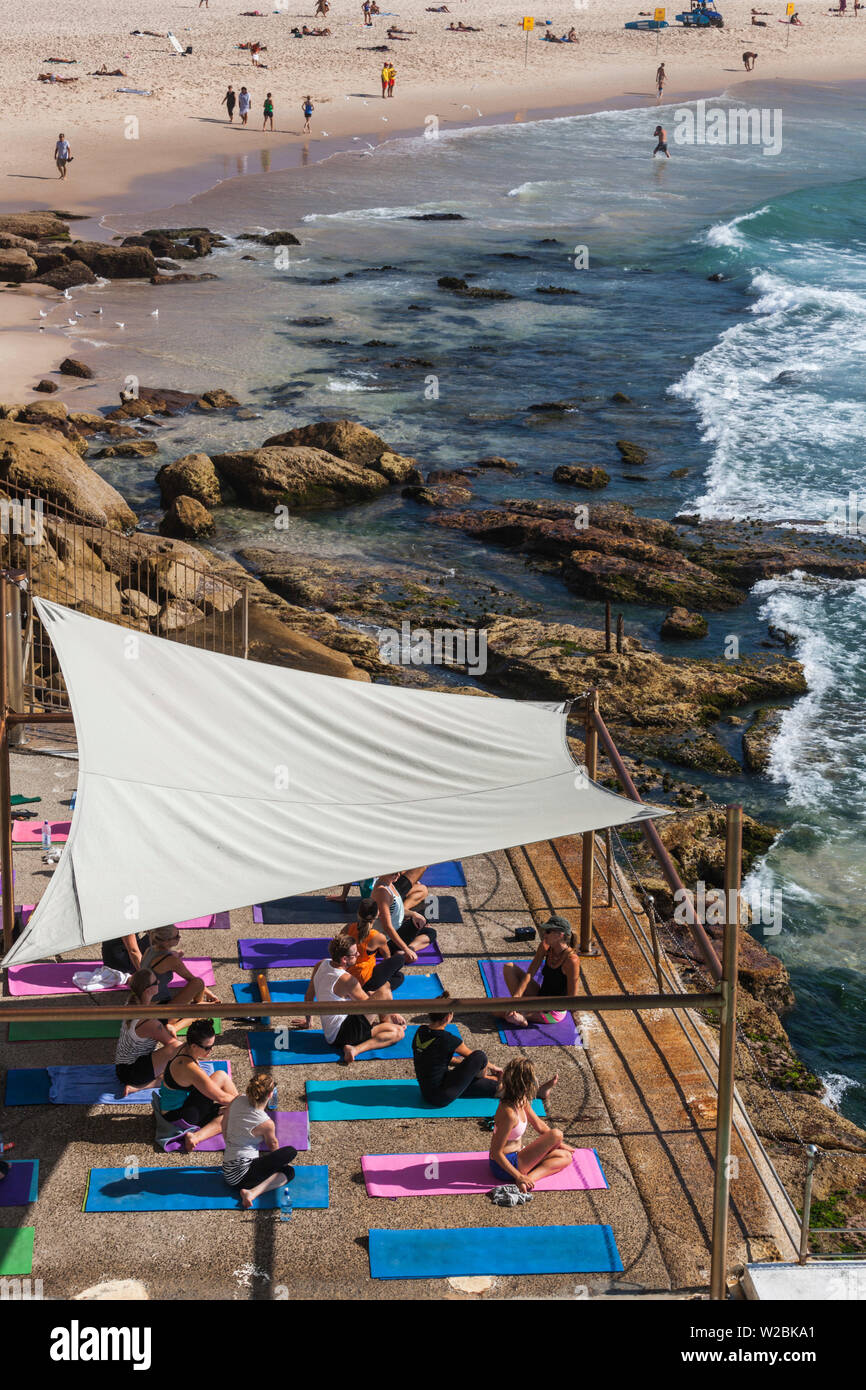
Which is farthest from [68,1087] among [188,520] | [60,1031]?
[188,520]

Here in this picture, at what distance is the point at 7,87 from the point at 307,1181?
213ft

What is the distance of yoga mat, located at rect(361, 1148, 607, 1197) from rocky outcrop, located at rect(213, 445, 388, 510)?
20.7 m

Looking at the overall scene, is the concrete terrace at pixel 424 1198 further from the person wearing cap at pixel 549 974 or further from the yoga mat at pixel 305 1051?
the person wearing cap at pixel 549 974

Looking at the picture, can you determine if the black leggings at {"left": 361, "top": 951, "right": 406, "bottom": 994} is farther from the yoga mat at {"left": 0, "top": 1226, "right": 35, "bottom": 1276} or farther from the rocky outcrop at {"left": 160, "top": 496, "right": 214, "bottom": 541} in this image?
the rocky outcrop at {"left": 160, "top": 496, "right": 214, "bottom": 541}

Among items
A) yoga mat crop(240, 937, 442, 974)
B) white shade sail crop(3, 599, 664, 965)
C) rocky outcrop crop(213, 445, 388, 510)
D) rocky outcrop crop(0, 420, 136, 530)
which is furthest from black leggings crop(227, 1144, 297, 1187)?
rocky outcrop crop(213, 445, 388, 510)

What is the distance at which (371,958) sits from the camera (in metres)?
11.9

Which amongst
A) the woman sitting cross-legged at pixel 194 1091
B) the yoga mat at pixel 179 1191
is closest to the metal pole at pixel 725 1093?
the yoga mat at pixel 179 1191

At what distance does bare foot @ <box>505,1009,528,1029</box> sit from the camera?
11797mm

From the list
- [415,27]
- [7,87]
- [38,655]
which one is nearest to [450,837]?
[38,655]

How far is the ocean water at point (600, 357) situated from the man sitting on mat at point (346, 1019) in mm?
5678

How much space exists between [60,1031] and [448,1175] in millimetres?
3485

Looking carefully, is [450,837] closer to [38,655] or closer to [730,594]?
[38,655]

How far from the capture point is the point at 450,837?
10391mm

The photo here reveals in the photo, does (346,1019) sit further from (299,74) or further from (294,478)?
(299,74)
